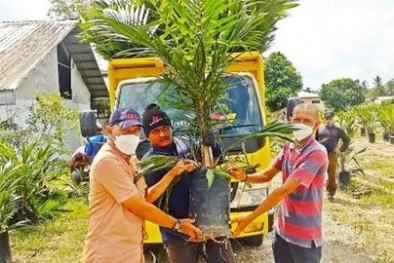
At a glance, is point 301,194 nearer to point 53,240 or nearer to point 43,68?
→ point 53,240

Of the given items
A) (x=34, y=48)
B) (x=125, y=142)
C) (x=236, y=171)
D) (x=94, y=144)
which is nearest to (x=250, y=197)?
(x=236, y=171)

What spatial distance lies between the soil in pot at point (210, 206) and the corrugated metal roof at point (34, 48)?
28.6 feet

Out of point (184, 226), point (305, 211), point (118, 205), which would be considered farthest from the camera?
point (305, 211)

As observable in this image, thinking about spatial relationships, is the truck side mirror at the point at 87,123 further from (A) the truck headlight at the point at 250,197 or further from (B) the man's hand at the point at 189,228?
(B) the man's hand at the point at 189,228

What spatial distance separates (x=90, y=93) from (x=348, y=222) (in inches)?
→ 601

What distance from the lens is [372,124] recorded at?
65.7ft

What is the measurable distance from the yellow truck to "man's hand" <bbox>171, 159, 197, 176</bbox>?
128cm

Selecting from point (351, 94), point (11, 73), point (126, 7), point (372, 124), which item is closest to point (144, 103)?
point (126, 7)

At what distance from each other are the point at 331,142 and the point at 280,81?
2561 centimetres

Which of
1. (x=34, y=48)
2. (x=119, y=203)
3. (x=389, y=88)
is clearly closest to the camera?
(x=119, y=203)

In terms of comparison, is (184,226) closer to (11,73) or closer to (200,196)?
(200,196)

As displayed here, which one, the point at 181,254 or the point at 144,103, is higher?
the point at 144,103

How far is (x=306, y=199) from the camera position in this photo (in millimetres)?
2760

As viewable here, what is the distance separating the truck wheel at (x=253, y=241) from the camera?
505cm
